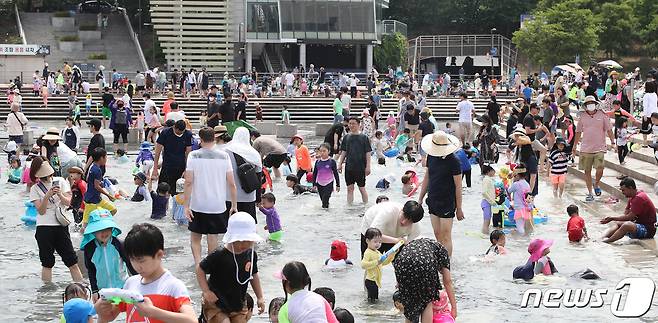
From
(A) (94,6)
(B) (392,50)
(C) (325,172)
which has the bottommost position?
(C) (325,172)

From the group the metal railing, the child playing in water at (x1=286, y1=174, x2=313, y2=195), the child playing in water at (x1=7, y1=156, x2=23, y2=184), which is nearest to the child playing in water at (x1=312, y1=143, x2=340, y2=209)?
the child playing in water at (x1=286, y1=174, x2=313, y2=195)

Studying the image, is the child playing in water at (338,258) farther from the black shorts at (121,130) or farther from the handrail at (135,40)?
the handrail at (135,40)

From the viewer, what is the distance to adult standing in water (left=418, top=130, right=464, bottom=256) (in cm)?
1298

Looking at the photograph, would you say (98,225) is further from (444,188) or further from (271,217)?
(271,217)

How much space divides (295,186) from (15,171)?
5564mm

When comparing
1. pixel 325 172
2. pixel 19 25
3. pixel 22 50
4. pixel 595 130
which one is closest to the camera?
pixel 325 172

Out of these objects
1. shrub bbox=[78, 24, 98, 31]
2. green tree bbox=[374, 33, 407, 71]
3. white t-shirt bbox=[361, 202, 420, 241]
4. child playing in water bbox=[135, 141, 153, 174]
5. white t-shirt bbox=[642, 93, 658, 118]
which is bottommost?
child playing in water bbox=[135, 141, 153, 174]

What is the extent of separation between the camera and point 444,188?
13.0 m

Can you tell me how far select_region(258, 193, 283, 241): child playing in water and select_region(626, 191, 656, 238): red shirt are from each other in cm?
463

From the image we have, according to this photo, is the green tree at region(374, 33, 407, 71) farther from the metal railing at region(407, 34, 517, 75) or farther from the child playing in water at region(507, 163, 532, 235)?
the child playing in water at region(507, 163, 532, 235)

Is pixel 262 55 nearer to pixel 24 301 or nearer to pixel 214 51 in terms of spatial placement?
pixel 214 51

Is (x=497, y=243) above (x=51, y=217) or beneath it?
beneath

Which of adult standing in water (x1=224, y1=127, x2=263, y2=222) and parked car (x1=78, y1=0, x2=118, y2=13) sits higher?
parked car (x1=78, y1=0, x2=118, y2=13)

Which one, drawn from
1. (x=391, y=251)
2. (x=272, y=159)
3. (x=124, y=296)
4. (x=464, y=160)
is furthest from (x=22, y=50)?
(x=124, y=296)
